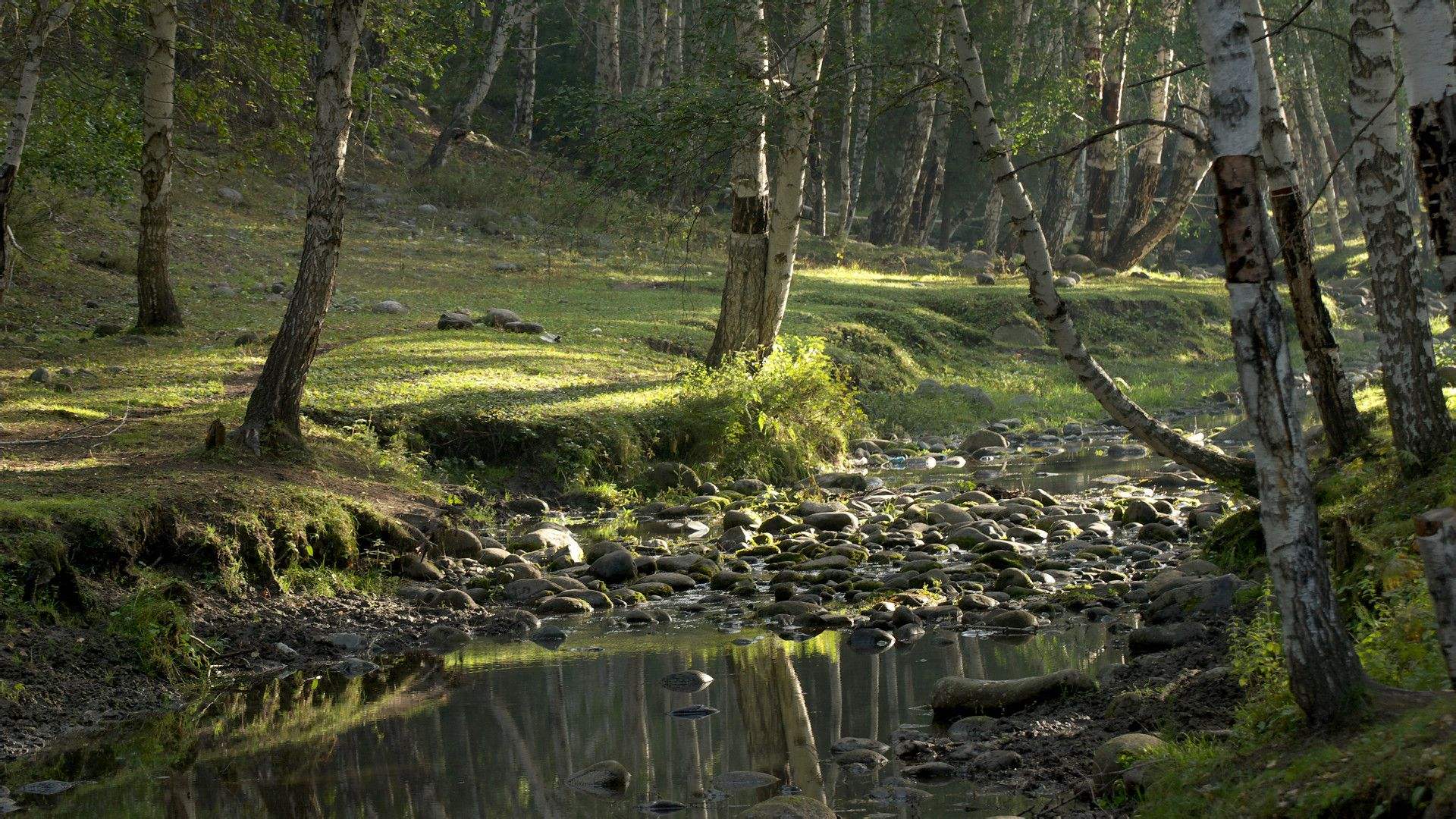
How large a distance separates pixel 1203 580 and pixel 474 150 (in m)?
28.9

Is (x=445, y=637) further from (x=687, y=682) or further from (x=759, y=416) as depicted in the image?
(x=759, y=416)

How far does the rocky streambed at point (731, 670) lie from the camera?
227 inches

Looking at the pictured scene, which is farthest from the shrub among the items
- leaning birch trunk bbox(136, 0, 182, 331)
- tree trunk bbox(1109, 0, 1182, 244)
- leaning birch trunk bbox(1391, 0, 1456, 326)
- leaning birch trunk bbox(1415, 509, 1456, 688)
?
tree trunk bbox(1109, 0, 1182, 244)

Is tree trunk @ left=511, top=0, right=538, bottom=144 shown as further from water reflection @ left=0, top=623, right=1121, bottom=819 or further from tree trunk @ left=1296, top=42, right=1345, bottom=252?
water reflection @ left=0, top=623, right=1121, bottom=819

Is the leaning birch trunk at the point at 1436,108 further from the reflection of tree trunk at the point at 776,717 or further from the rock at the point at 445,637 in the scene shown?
the rock at the point at 445,637

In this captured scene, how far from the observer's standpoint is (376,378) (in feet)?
44.5

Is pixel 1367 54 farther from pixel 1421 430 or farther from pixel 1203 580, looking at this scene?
pixel 1203 580

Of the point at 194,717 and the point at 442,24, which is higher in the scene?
the point at 442,24

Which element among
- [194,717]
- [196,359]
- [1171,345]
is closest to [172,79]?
[196,359]

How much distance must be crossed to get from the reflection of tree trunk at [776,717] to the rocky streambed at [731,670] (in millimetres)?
21

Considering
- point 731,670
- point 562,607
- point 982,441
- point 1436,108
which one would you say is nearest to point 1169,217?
point 982,441

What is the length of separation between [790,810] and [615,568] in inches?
196

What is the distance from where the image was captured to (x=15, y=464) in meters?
9.17

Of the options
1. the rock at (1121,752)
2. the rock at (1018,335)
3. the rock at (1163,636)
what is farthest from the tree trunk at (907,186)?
the rock at (1121,752)
